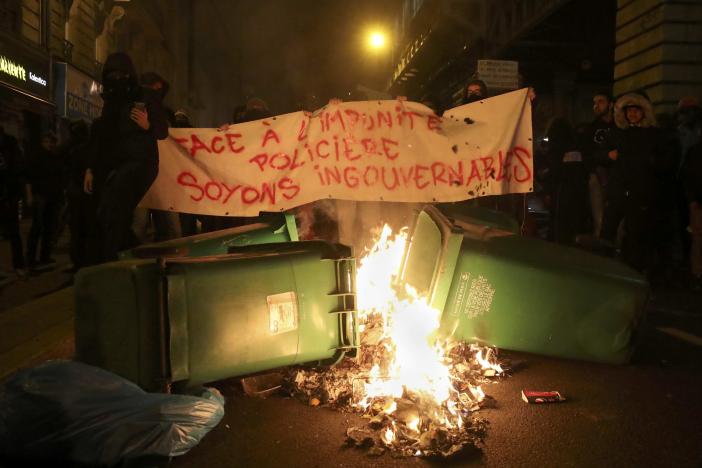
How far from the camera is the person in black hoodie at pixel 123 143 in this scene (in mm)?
4711

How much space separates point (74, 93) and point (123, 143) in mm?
15212

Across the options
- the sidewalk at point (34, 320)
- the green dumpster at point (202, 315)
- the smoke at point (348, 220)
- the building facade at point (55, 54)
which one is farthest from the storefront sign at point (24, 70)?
the green dumpster at point (202, 315)

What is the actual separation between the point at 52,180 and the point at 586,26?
13.4 metres

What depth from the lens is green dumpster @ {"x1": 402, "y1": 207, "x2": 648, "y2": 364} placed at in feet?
11.6

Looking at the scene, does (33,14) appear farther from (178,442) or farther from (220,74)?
(220,74)

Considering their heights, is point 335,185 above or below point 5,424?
above

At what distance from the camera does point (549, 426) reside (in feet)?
9.85

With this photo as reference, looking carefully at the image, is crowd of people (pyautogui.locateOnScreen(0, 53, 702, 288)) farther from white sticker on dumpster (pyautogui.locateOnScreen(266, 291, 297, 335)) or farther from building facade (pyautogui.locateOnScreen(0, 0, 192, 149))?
white sticker on dumpster (pyautogui.locateOnScreen(266, 291, 297, 335))

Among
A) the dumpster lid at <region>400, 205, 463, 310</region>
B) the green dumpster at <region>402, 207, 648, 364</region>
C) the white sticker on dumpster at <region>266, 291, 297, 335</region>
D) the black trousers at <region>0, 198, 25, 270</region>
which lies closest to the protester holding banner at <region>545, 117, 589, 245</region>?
the dumpster lid at <region>400, 205, 463, 310</region>

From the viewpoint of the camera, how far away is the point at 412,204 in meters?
5.79

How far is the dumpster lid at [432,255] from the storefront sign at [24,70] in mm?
13072

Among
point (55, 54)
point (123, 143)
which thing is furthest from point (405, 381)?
point (55, 54)

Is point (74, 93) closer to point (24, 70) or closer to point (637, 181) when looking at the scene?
point (24, 70)

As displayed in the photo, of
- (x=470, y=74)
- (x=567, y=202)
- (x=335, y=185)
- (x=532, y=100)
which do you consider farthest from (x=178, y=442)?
(x=470, y=74)
